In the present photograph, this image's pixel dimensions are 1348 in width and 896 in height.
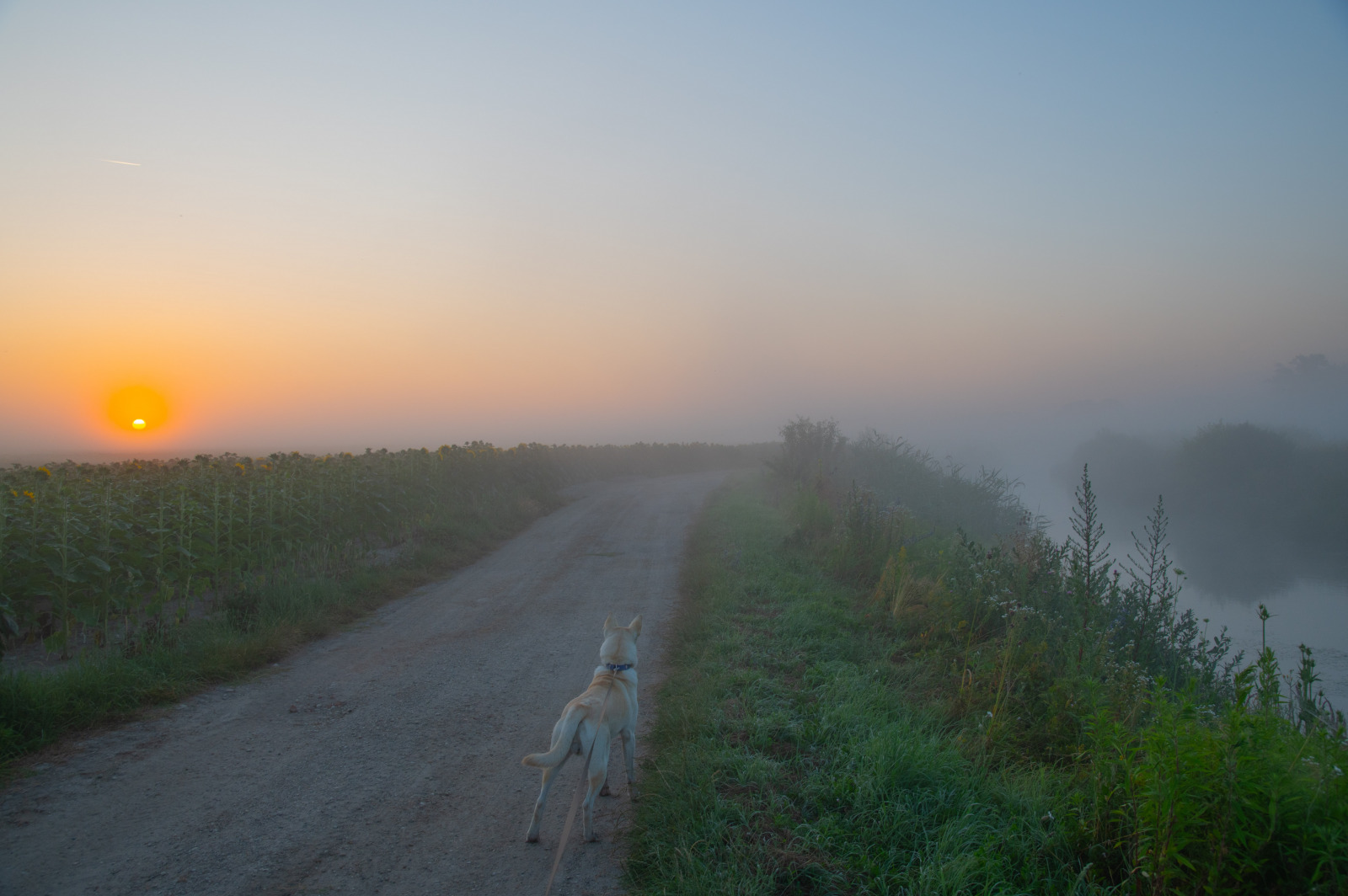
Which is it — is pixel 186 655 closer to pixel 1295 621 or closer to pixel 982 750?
pixel 982 750

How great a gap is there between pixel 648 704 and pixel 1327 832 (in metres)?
4.11

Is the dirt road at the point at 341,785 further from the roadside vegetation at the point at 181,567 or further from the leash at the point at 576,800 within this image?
the roadside vegetation at the point at 181,567

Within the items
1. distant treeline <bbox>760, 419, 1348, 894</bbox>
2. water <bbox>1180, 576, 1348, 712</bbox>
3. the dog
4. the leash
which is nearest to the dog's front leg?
the dog

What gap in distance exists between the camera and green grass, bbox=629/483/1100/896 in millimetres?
2971

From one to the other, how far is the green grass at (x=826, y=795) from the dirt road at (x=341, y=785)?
1.34ft

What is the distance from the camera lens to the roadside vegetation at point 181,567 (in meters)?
5.19

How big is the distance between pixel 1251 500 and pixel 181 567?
1110 inches

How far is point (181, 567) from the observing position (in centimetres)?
742

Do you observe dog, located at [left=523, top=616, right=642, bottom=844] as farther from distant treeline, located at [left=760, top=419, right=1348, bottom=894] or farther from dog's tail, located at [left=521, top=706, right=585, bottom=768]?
distant treeline, located at [left=760, top=419, right=1348, bottom=894]

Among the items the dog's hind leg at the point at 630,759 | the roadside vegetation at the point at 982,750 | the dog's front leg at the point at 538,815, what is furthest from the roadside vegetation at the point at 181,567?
the roadside vegetation at the point at 982,750

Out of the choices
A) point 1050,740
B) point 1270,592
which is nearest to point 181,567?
point 1050,740

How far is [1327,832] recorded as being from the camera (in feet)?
6.93

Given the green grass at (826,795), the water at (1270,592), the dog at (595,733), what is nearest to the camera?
the green grass at (826,795)

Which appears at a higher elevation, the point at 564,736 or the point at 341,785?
the point at 564,736
